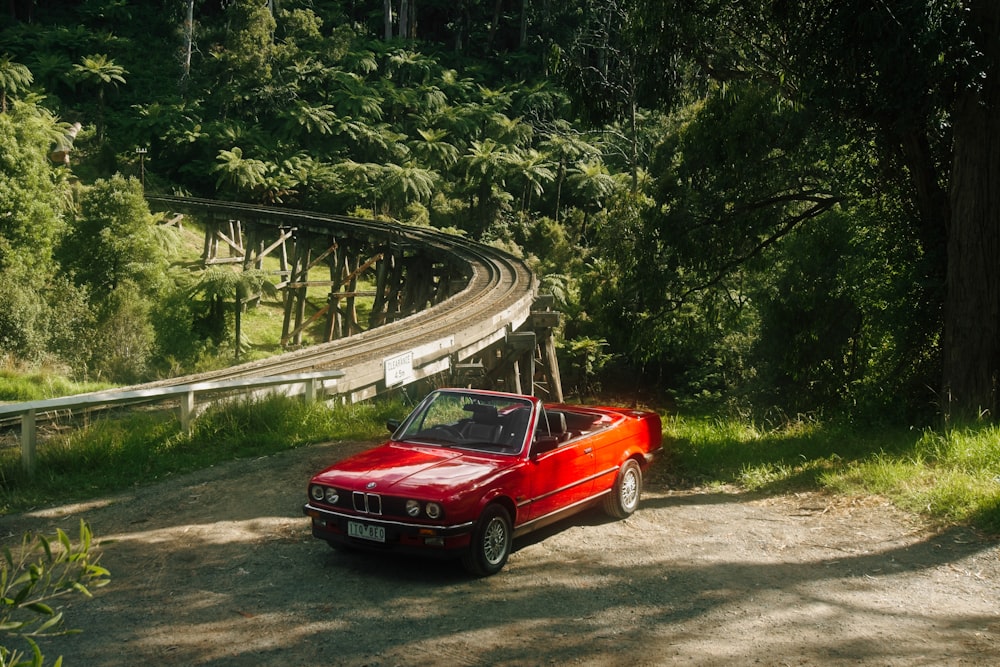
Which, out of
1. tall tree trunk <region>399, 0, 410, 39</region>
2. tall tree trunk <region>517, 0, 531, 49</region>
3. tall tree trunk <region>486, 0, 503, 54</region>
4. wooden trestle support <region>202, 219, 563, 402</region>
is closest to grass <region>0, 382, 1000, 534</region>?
wooden trestle support <region>202, 219, 563, 402</region>

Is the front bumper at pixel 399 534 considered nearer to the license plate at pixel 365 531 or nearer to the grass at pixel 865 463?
the license plate at pixel 365 531

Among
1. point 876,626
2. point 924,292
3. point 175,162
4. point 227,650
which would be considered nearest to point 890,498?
point 876,626

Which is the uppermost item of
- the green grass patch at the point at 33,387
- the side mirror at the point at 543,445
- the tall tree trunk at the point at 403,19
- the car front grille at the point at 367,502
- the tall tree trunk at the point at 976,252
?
the tall tree trunk at the point at 403,19

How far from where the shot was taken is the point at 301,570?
632 cm

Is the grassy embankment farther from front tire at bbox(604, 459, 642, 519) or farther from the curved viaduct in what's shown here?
the curved viaduct

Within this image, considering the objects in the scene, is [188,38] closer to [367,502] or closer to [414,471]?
[414,471]

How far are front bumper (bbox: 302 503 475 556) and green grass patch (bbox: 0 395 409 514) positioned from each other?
284cm

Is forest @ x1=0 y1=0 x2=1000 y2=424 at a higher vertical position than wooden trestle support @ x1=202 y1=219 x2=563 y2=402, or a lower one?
higher

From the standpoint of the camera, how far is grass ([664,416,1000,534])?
778cm

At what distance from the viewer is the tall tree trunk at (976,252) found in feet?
33.8

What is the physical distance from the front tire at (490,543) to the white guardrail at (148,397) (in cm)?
401

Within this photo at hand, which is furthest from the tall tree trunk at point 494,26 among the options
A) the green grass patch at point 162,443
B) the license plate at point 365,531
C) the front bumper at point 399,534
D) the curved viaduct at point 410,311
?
the license plate at point 365,531

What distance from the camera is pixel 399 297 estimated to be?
31.4 metres

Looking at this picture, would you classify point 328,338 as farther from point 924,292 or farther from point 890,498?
point 890,498
